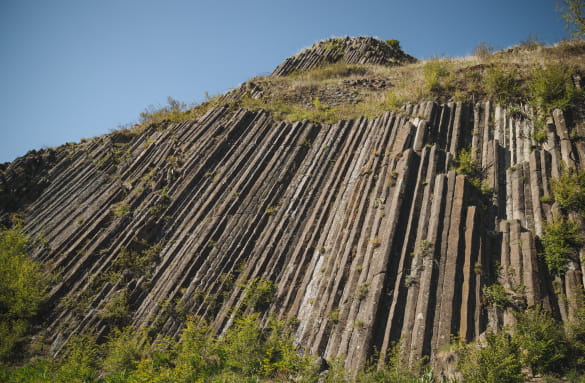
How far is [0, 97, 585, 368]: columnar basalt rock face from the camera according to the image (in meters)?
6.84

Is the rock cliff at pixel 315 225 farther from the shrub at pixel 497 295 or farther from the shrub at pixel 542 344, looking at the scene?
the shrub at pixel 542 344

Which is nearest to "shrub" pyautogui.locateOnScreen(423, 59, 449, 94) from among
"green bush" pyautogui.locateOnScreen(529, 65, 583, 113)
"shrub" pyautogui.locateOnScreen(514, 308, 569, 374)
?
"green bush" pyautogui.locateOnScreen(529, 65, 583, 113)

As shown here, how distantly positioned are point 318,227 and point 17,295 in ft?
35.6

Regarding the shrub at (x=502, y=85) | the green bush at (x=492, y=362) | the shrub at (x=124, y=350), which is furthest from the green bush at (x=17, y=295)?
the shrub at (x=502, y=85)

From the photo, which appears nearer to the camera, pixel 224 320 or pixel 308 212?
pixel 224 320

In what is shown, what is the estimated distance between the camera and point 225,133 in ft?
49.2

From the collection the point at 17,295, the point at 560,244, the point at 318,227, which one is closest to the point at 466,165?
the point at 560,244

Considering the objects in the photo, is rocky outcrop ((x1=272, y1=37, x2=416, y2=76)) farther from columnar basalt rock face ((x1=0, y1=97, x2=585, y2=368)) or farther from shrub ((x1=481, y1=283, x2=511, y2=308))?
shrub ((x1=481, y1=283, x2=511, y2=308))

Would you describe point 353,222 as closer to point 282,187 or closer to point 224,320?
point 282,187

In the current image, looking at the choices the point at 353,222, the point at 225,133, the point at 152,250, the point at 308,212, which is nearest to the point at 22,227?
the point at 152,250

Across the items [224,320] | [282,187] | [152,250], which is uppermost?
[282,187]

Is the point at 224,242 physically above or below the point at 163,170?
below

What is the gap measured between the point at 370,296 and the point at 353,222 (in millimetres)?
2677

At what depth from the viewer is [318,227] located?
10250 mm
